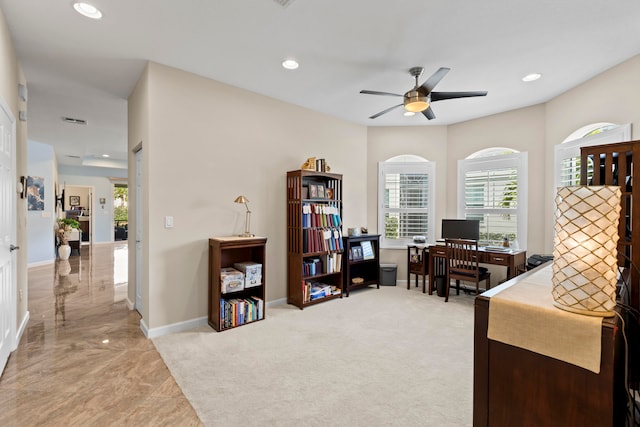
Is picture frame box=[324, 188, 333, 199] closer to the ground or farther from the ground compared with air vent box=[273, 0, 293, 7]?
closer to the ground

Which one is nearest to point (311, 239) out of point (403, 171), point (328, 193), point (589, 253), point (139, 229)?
point (328, 193)

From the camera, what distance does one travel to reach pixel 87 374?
242 cm

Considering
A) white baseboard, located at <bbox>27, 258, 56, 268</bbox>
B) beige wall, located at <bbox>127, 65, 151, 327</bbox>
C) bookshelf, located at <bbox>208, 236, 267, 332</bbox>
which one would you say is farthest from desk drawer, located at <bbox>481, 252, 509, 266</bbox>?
white baseboard, located at <bbox>27, 258, 56, 268</bbox>

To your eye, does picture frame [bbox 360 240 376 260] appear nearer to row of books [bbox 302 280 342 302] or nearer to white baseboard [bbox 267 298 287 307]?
row of books [bbox 302 280 342 302]

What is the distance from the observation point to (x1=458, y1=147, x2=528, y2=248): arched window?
4594mm

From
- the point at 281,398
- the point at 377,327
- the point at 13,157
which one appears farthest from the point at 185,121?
the point at 377,327

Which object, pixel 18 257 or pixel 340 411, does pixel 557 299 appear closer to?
pixel 340 411

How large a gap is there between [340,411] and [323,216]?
8.94 feet

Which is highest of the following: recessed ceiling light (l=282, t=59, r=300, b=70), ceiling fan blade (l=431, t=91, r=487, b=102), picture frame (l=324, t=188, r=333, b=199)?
recessed ceiling light (l=282, t=59, r=300, b=70)

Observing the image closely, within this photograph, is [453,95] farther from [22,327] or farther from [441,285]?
[22,327]

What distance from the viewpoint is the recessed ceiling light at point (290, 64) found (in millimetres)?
3123

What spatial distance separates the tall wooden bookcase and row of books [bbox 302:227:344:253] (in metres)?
3.07

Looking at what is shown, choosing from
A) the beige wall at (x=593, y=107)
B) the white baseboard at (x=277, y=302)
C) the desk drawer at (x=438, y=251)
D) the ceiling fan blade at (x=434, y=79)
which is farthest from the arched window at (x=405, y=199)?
the ceiling fan blade at (x=434, y=79)

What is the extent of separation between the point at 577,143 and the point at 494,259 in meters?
1.74
